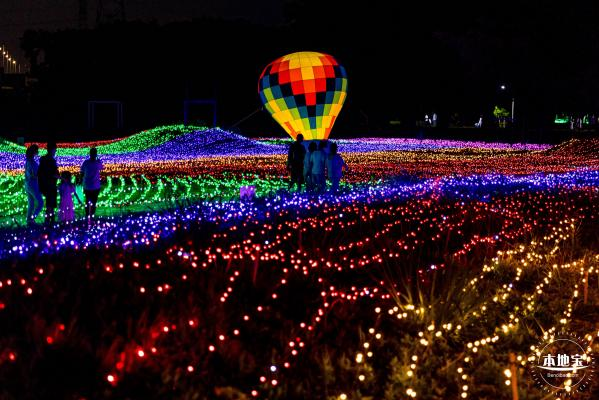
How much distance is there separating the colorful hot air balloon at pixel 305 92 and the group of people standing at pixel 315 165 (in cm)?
837

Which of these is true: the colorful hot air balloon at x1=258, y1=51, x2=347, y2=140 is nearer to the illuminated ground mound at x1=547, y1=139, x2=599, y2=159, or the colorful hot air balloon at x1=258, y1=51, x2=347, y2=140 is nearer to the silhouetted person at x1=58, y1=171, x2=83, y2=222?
the illuminated ground mound at x1=547, y1=139, x2=599, y2=159

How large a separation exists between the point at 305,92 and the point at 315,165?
393 inches

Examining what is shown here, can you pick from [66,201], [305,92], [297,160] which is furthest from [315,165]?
[305,92]

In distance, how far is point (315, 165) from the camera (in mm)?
17172

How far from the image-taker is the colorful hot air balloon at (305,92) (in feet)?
88.1

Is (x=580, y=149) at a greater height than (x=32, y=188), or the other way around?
(x=580, y=149)

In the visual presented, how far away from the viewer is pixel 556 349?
6.64 m

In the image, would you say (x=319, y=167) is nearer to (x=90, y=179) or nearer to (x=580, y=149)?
(x=90, y=179)

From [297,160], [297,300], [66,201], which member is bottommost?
[297,300]

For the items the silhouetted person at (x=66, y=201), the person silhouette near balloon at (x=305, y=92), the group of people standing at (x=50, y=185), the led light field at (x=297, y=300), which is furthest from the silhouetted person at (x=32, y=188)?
the person silhouette near balloon at (x=305, y=92)

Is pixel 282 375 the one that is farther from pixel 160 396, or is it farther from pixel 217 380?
pixel 160 396

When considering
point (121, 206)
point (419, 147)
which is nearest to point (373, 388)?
point (121, 206)

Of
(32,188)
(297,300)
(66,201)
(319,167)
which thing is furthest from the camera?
(319,167)

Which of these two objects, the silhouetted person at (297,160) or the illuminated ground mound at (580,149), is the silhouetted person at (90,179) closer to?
the silhouetted person at (297,160)
